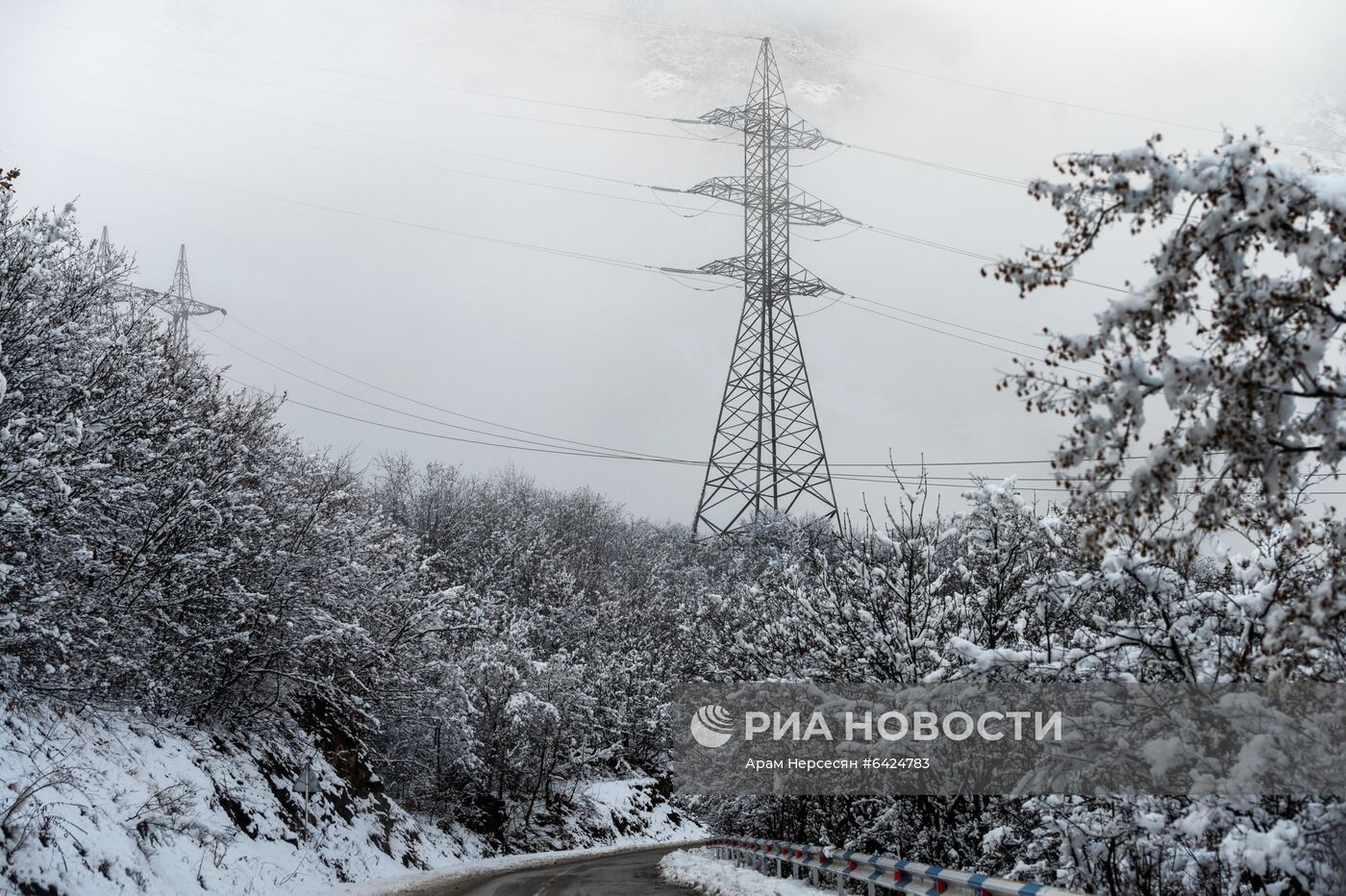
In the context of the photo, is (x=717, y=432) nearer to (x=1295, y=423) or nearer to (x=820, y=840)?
(x=820, y=840)

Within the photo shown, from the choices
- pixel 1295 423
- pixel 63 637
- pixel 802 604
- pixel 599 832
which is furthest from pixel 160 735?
pixel 599 832

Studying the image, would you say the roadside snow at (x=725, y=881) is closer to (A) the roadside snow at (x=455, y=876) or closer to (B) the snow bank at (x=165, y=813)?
(A) the roadside snow at (x=455, y=876)

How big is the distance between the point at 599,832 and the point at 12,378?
36.0 m

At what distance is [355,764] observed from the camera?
87.8ft

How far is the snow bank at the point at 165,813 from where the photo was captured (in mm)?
11594

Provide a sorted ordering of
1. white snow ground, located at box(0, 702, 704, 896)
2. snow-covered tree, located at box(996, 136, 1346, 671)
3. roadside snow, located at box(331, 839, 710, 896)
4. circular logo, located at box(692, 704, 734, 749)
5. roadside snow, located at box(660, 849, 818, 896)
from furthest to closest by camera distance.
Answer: circular logo, located at box(692, 704, 734, 749), roadside snow, located at box(331, 839, 710, 896), roadside snow, located at box(660, 849, 818, 896), white snow ground, located at box(0, 702, 704, 896), snow-covered tree, located at box(996, 136, 1346, 671)

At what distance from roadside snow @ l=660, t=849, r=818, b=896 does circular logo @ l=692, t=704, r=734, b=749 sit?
2.63 meters

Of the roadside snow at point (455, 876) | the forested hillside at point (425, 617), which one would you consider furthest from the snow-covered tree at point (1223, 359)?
the roadside snow at point (455, 876)

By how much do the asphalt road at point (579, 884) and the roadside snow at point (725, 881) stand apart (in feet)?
1.22

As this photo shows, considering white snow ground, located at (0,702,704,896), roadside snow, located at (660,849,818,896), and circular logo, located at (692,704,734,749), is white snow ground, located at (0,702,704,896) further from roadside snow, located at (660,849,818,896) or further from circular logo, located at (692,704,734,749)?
circular logo, located at (692,704,734,749)

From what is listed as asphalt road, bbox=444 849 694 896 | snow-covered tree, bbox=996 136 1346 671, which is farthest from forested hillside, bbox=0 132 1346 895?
asphalt road, bbox=444 849 694 896

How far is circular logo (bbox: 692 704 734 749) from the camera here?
2252cm

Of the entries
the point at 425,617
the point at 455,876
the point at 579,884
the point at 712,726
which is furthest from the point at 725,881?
the point at 425,617

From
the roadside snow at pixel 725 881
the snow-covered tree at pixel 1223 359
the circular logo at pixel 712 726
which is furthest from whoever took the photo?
the circular logo at pixel 712 726
